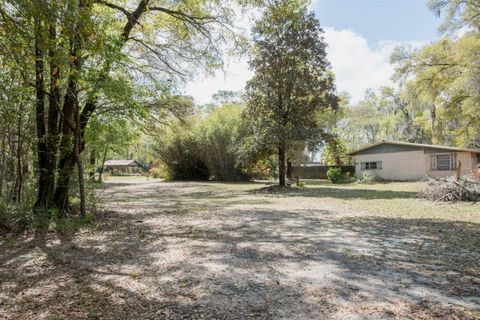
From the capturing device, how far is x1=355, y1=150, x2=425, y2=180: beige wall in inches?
853

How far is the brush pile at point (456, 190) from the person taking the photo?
375 inches

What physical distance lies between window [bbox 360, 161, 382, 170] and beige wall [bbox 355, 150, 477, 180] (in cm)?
22

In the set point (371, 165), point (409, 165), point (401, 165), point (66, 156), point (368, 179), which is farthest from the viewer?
point (371, 165)

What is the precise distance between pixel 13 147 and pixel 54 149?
3.66ft

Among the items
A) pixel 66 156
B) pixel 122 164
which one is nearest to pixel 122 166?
pixel 122 164

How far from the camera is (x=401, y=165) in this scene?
2242 centimetres

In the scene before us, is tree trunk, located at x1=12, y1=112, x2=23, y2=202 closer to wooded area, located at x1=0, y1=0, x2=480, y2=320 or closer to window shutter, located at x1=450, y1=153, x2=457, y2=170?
wooded area, located at x1=0, y1=0, x2=480, y2=320

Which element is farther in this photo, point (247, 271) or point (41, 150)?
point (41, 150)

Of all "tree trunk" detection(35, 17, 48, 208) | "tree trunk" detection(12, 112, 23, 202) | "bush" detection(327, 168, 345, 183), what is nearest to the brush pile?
"tree trunk" detection(35, 17, 48, 208)

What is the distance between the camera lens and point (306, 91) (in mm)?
15633

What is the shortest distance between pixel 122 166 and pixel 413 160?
1656 inches

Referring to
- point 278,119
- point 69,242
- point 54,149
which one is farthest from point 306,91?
point 69,242

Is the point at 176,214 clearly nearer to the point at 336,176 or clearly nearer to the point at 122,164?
the point at 336,176

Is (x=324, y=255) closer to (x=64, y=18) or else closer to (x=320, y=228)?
(x=320, y=228)
